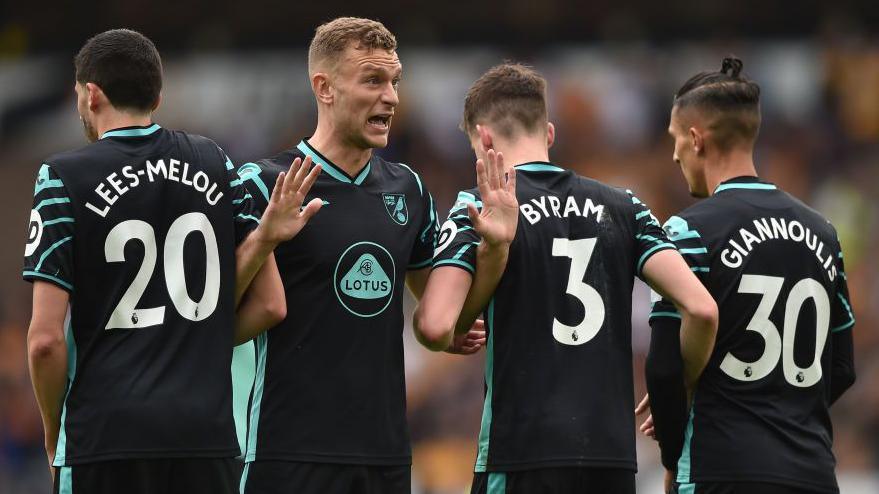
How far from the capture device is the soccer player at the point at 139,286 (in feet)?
14.6

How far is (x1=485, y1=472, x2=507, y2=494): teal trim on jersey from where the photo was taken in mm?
4875

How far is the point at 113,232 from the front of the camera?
14.9 ft

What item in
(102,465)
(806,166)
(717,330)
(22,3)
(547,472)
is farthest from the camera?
(22,3)

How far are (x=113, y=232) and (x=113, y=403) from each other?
1.92 feet

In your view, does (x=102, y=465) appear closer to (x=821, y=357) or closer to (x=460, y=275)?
(x=460, y=275)

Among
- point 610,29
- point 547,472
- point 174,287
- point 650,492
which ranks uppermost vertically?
point 610,29

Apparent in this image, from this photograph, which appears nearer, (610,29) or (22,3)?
(610,29)

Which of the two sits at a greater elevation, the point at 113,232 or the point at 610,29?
the point at 610,29

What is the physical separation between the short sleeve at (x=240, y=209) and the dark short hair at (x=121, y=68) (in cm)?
39

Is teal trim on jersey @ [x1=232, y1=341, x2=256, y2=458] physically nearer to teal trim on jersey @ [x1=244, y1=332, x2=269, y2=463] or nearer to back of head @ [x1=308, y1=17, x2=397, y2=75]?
teal trim on jersey @ [x1=244, y1=332, x2=269, y2=463]

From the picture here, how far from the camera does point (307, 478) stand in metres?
4.73

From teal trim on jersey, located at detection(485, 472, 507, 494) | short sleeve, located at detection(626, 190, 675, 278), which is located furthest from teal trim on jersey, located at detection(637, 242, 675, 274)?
teal trim on jersey, located at detection(485, 472, 507, 494)

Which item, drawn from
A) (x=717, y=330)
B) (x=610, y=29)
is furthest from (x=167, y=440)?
(x=610, y=29)

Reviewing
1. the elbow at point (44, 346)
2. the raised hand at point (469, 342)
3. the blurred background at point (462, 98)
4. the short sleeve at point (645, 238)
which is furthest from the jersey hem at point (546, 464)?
the blurred background at point (462, 98)
